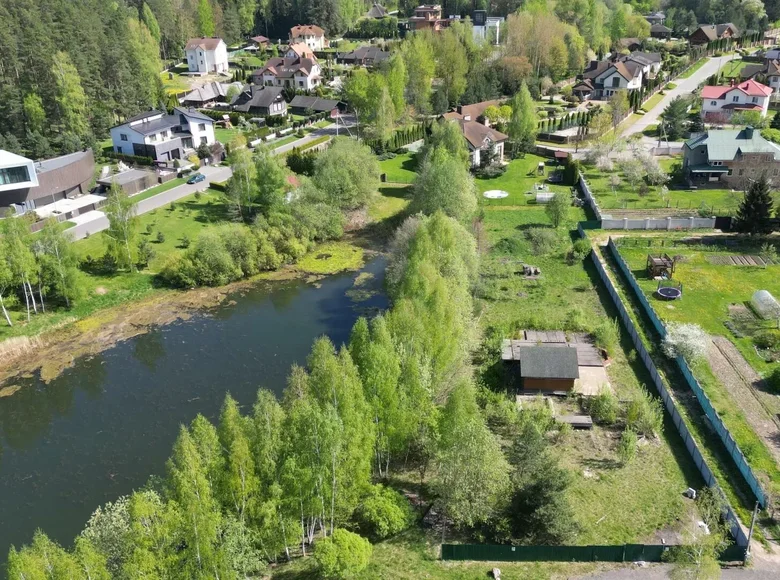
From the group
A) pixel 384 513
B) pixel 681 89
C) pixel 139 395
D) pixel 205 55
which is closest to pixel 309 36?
pixel 205 55

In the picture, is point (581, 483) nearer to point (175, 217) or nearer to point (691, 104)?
point (175, 217)

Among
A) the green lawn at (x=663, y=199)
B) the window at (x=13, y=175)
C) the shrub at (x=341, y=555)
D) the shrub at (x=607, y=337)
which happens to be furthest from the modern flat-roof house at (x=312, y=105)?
the shrub at (x=341, y=555)

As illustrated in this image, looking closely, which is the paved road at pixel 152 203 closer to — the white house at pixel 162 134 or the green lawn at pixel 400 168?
the white house at pixel 162 134

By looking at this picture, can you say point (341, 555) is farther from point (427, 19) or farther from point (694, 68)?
point (427, 19)

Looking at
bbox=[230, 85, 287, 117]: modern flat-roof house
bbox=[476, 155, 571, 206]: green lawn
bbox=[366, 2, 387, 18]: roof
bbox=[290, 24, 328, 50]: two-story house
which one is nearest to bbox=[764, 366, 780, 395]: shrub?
bbox=[476, 155, 571, 206]: green lawn

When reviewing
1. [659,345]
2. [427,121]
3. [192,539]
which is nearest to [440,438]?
[192,539]

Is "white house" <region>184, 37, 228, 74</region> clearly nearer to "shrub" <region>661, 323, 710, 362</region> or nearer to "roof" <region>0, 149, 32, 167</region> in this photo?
"roof" <region>0, 149, 32, 167</region>
